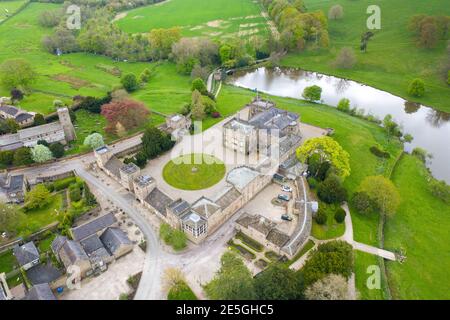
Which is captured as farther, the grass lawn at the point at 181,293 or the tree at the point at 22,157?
the tree at the point at 22,157

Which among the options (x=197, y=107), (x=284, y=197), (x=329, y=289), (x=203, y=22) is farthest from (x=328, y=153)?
(x=203, y=22)

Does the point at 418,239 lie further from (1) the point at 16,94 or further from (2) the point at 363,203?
(1) the point at 16,94

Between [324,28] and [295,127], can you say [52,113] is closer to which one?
[295,127]

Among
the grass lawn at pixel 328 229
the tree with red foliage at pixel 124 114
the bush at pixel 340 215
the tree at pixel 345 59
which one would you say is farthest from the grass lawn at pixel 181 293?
the tree at pixel 345 59

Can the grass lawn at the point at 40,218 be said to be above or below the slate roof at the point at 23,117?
below

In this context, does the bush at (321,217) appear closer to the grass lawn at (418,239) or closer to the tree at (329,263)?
the tree at (329,263)

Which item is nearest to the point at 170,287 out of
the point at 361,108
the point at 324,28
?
Result: the point at 361,108

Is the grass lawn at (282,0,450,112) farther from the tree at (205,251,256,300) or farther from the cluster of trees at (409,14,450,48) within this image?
the tree at (205,251,256,300)

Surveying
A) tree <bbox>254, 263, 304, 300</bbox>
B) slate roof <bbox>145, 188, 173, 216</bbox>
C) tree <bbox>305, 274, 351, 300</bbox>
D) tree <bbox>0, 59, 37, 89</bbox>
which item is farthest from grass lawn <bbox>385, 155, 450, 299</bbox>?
tree <bbox>0, 59, 37, 89</bbox>
